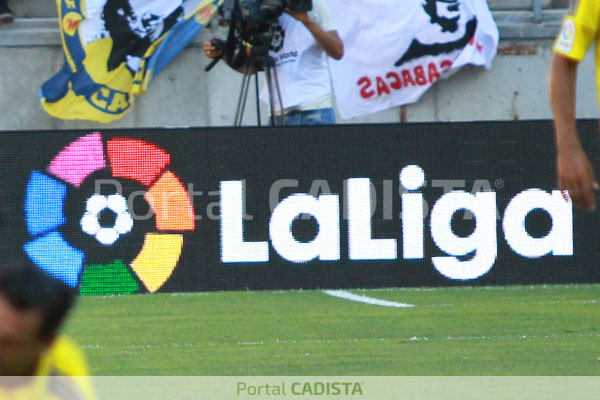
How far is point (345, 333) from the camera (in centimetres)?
732

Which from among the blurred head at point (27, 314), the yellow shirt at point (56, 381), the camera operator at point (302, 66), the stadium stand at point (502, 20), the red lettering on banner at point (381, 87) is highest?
the blurred head at point (27, 314)

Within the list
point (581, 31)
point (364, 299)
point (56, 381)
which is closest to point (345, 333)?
point (364, 299)

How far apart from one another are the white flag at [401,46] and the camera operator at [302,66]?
5.45m

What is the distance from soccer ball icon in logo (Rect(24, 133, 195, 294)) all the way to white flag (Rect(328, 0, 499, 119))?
248 inches

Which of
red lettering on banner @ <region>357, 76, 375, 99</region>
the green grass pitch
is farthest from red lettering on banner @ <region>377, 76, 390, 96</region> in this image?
the green grass pitch

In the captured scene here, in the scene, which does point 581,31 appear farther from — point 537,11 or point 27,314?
point 537,11

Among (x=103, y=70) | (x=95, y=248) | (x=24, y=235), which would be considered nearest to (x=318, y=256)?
(x=95, y=248)

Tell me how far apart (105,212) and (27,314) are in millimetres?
7139

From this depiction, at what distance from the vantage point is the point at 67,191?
9016 mm

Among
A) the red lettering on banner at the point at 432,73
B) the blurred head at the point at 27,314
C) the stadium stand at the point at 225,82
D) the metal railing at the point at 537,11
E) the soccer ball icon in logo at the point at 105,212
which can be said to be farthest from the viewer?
the metal railing at the point at 537,11

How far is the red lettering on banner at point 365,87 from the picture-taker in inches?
595

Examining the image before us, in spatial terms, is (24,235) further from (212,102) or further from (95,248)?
(212,102)

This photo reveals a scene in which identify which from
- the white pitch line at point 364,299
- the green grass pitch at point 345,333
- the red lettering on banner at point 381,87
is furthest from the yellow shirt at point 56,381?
the red lettering on banner at point 381,87

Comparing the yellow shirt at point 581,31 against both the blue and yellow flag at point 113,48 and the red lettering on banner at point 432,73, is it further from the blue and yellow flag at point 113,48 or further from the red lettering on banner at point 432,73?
the red lettering on banner at point 432,73
